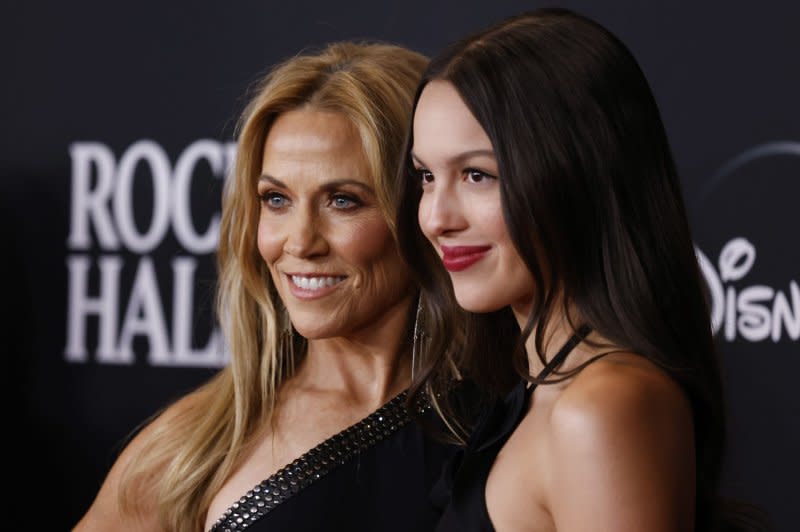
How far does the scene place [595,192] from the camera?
1231 mm

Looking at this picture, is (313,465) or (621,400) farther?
(313,465)

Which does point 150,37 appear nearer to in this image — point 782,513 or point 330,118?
point 330,118

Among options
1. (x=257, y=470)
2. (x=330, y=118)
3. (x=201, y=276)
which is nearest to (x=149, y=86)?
(x=201, y=276)

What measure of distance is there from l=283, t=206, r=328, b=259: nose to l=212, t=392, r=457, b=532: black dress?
28 cm

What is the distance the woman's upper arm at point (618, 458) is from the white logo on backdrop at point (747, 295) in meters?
1.40

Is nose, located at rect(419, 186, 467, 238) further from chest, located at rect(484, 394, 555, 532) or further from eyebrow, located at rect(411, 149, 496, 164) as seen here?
chest, located at rect(484, 394, 555, 532)

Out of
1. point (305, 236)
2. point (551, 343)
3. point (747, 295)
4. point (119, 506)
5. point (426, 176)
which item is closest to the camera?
point (551, 343)

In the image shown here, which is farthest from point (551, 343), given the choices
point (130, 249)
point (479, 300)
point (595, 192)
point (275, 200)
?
point (130, 249)

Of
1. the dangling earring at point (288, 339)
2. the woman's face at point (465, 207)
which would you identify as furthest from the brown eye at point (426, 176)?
the dangling earring at point (288, 339)

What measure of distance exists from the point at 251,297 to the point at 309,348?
126mm

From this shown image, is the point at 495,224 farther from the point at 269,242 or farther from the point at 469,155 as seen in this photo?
the point at 269,242

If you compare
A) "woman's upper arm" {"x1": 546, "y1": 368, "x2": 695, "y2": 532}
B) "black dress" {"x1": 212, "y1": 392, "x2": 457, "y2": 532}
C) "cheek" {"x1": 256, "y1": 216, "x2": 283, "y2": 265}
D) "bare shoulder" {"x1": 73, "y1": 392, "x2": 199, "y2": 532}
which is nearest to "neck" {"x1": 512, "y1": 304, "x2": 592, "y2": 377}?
"woman's upper arm" {"x1": 546, "y1": 368, "x2": 695, "y2": 532}

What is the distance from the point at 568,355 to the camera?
1287 mm

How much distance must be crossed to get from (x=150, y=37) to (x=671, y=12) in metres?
1.14
